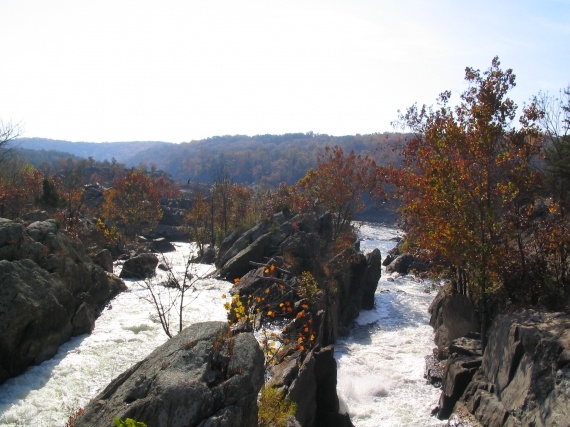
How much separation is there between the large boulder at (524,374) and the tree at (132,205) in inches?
1919

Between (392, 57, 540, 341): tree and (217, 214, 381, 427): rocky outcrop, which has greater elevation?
(392, 57, 540, 341): tree

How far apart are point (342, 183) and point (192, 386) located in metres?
31.6

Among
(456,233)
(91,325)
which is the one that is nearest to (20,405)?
(91,325)

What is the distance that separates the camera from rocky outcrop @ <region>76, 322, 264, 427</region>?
263 inches

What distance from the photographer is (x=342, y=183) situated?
123ft

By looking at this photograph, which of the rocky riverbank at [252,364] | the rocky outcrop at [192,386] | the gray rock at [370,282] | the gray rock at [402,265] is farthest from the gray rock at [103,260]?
the rocky outcrop at [192,386]

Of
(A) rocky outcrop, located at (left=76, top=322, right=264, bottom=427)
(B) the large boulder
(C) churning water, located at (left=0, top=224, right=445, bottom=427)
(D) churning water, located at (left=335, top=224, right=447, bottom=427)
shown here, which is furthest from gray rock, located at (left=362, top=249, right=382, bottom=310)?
(A) rocky outcrop, located at (left=76, top=322, right=264, bottom=427)

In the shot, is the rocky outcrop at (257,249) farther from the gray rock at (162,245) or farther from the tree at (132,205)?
the tree at (132,205)

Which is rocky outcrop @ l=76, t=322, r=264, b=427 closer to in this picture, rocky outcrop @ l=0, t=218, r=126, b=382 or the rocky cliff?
the rocky cliff

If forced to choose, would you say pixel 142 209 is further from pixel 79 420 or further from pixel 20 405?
pixel 79 420

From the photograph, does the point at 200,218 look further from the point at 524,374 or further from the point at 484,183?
the point at 524,374

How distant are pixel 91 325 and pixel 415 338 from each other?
1609 cm

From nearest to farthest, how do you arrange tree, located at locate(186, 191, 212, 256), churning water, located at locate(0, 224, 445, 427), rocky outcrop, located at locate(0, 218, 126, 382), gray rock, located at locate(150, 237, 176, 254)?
churning water, located at locate(0, 224, 445, 427) < rocky outcrop, located at locate(0, 218, 126, 382) < gray rock, located at locate(150, 237, 176, 254) < tree, located at locate(186, 191, 212, 256)

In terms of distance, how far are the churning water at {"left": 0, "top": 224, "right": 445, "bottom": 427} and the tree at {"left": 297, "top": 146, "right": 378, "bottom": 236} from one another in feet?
36.0
